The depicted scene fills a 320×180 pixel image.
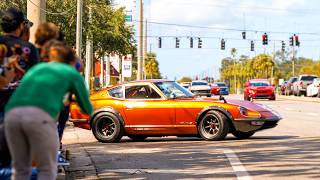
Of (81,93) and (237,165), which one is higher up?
(81,93)

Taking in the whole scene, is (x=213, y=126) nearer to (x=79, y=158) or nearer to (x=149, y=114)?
(x=149, y=114)

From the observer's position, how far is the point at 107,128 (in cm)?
1522

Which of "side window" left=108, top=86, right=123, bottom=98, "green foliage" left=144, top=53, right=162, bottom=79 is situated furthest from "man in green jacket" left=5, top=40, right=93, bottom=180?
"green foliage" left=144, top=53, right=162, bottom=79

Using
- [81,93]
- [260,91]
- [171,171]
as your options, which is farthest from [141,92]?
[260,91]

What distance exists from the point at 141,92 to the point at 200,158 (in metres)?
3.94

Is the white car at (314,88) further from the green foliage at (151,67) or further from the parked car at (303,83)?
the green foliage at (151,67)

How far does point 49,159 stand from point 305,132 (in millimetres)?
12400

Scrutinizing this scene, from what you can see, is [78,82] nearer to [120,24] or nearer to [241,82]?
[120,24]

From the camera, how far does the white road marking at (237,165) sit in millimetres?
9438

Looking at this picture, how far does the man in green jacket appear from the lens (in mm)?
5277

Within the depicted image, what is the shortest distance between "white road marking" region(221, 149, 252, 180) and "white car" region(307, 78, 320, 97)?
3885 cm

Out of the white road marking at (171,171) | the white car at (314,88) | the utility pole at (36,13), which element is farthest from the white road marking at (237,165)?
the white car at (314,88)

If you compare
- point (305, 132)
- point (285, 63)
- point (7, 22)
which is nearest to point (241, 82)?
point (285, 63)

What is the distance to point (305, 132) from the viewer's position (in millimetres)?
17078
